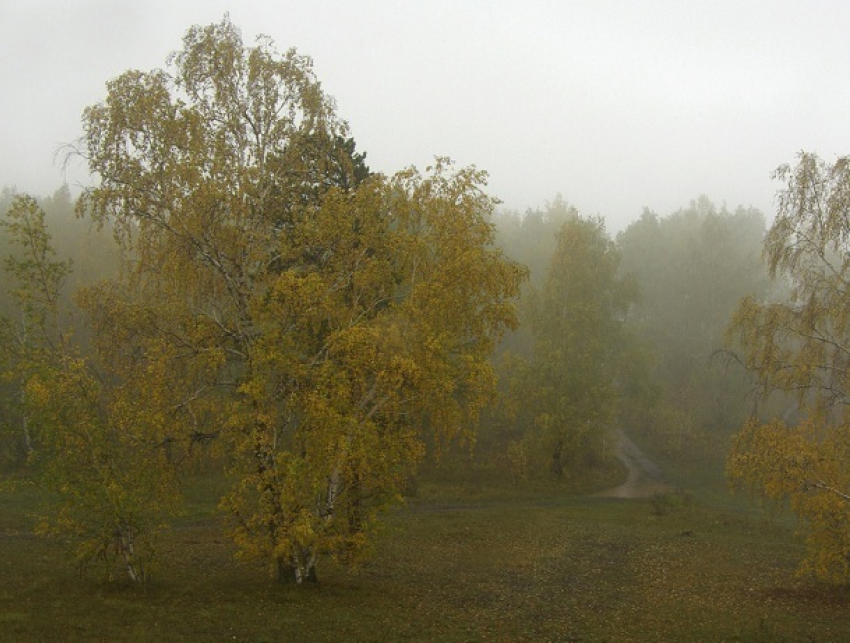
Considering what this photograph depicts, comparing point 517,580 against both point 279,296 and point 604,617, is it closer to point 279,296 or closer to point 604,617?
point 604,617

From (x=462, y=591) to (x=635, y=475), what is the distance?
30.2m

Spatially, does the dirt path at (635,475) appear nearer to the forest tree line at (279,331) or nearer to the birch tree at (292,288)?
the forest tree line at (279,331)

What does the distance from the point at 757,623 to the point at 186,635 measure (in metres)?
12.9

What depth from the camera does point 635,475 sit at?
45625 mm

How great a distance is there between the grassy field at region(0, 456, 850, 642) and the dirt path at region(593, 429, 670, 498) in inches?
398

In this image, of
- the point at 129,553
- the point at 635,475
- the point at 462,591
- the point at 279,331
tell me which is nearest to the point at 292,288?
the point at 279,331

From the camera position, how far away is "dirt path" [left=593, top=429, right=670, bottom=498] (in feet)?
131

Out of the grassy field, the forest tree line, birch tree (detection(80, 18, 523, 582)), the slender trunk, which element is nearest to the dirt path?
the grassy field

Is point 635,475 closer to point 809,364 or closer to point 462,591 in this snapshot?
point 809,364

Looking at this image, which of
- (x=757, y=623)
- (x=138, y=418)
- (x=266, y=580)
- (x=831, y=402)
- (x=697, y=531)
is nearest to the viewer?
(x=138, y=418)

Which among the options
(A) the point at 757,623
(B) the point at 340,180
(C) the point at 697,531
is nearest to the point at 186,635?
(A) the point at 757,623

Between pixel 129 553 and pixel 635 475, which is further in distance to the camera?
pixel 635 475

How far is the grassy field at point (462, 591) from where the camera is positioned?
45.3 feet

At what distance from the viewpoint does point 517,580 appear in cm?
2034
